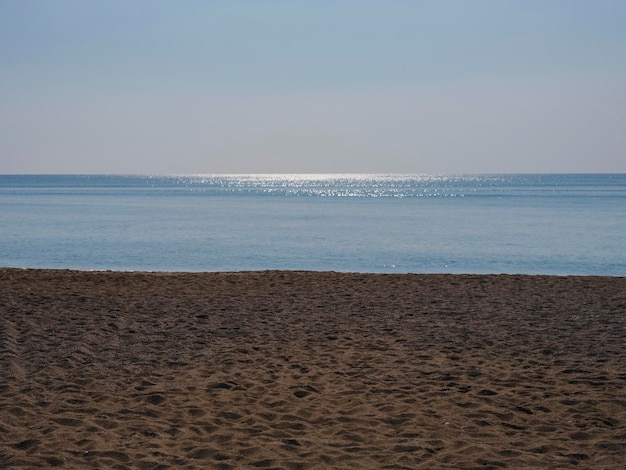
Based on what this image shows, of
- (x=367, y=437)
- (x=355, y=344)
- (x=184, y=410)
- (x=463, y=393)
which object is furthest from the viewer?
(x=355, y=344)

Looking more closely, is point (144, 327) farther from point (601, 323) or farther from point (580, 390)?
point (601, 323)

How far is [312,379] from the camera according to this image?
26.0ft

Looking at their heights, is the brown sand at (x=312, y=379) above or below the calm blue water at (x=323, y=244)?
above

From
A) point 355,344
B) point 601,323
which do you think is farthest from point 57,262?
point 601,323

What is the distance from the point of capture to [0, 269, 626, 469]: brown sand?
580 centimetres

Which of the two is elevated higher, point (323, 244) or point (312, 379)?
point (312, 379)

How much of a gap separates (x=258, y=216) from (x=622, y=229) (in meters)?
26.9

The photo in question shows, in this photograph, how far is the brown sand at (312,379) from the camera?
5.80 metres

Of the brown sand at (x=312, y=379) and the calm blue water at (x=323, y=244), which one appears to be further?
the calm blue water at (x=323, y=244)

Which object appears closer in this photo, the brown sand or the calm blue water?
the brown sand

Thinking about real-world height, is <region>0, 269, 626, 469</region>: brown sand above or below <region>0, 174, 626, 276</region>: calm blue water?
above

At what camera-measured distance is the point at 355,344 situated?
9680 mm

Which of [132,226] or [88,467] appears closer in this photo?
[88,467]

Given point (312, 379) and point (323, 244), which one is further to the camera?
point (323, 244)
